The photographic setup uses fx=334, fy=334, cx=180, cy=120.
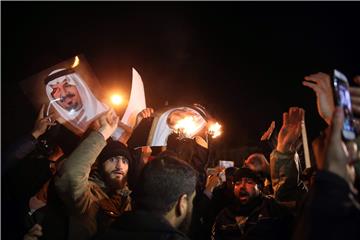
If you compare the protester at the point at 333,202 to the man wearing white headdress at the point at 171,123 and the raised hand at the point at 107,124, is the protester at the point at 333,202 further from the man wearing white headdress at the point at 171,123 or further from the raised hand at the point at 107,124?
the man wearing white headdress at the point at 171,123

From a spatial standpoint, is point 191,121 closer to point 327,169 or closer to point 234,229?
point 234,229

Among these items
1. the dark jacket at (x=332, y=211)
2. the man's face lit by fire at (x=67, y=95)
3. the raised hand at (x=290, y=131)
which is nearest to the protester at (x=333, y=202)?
the dark jacket at (x=332, y=211)

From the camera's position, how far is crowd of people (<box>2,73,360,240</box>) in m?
1.48

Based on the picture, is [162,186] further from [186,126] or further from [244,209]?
[186,126]

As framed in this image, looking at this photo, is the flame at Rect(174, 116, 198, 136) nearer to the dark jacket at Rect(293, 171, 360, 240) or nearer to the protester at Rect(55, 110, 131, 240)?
the protester at Rect(55, 110, 131, 240)

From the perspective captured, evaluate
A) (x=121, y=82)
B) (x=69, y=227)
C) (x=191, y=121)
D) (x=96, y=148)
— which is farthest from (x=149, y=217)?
(x=121, y=82)

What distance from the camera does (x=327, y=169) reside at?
146cm

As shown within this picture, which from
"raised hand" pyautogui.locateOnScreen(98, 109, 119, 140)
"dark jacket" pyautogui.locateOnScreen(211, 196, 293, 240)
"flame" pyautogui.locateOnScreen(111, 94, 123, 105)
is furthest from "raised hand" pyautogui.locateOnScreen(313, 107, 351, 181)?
"flame" pyautogui.locateOnScreen(111, 94, 123, 105)

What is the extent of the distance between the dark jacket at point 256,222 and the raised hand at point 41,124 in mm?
2288

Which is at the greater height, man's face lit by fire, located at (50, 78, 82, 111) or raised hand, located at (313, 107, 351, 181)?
man's face lit by fire, located at (50, 78, 82, 111)

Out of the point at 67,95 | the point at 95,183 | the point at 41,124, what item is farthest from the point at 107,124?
the point at 67,95

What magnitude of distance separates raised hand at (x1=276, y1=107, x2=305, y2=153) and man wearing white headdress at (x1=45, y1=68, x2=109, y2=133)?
2.40m

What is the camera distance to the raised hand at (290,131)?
129 inches

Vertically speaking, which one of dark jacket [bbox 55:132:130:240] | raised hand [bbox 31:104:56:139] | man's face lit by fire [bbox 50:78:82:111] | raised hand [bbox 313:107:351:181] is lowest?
dark jacket [bbox 55:132:130:240]
